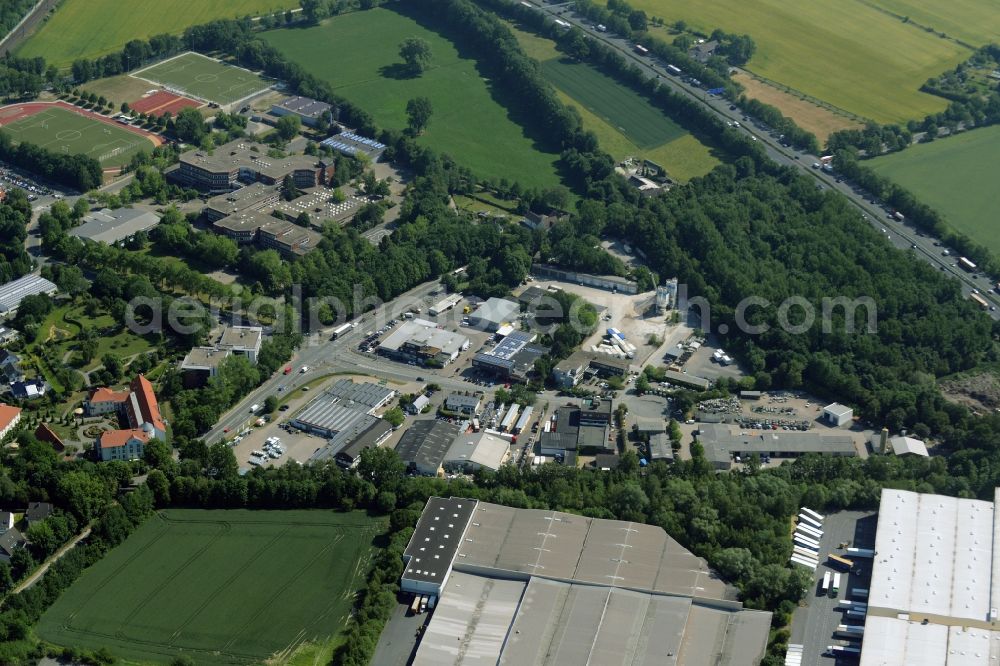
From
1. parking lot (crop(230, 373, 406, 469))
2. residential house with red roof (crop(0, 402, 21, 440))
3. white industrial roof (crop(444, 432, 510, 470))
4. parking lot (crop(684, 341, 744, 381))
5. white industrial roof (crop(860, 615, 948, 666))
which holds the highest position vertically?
white industrial roof (crop(860, 615, 948, 666))

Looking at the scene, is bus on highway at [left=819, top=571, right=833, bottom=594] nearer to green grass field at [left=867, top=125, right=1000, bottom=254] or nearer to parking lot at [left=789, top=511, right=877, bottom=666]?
parking lot at [left=789, top=511, right=877, bottom=666]

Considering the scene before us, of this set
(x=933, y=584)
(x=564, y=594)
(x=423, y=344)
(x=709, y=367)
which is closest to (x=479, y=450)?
(x=423, y=344)

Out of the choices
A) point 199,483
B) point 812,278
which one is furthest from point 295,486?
point 812,278

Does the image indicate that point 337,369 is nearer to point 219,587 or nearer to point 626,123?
point 219,587

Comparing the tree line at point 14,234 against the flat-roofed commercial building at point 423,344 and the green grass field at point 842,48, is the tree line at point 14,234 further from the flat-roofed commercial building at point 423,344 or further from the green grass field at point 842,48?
the green grass field at point 842,48

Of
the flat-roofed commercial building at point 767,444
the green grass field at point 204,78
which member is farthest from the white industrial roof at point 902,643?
the green grass field at point 204,78

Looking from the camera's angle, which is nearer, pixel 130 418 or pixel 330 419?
pixel 130 418

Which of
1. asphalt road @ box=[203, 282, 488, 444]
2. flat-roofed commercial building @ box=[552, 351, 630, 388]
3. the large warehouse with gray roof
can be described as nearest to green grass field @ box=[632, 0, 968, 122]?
flat-roofed commercial building @ box=[552, 351, 630, 388]

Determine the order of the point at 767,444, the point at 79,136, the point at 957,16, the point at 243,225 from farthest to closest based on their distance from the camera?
the point at 957,16 → the point at 79,136 → the point at 243,225 → the point at 767,444
